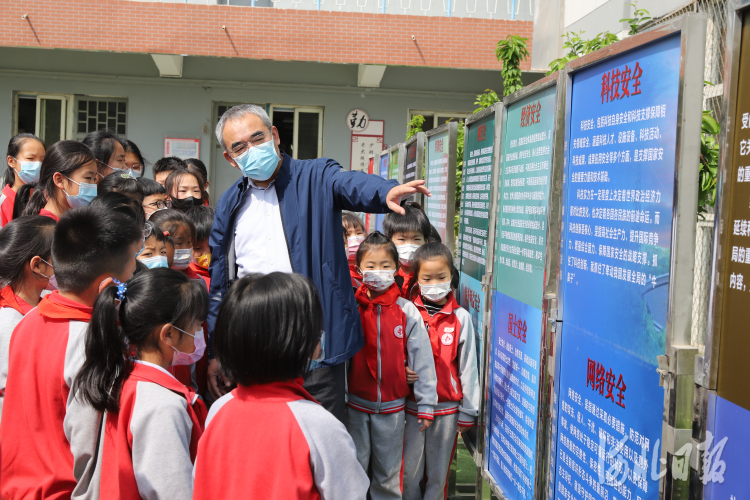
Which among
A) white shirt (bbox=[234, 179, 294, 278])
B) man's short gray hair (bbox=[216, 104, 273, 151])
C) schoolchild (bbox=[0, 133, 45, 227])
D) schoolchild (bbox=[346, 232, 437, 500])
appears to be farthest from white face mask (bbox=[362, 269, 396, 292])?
schoolchild (bbox=[0, 133, 45, 227])

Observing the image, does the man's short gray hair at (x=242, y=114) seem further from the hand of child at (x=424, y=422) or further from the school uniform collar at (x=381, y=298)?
the hand of child at (x=424, y=422)

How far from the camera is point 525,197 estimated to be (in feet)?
7.58

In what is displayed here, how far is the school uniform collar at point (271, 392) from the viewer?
1396 mm

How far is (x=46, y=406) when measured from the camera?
170cm

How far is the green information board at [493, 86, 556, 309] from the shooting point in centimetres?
215

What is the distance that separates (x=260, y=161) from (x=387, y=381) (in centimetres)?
115

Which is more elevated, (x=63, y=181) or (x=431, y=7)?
(x=431, y=7)

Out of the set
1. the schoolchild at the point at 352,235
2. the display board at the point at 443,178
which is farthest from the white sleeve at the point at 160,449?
the schoolchild at the point at 352,235

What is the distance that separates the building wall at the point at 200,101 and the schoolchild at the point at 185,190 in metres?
6.62

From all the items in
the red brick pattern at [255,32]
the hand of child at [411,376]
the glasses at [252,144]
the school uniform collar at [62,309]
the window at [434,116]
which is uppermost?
the red brick pattern at [255,32]

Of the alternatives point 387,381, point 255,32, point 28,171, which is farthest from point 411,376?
point 255,32

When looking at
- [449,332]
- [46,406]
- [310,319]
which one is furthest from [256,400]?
[449,332]

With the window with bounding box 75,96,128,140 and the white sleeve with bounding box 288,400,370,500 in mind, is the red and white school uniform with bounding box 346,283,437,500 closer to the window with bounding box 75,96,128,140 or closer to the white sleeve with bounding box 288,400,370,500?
the white sleeve with bounding box 288,400,370,500

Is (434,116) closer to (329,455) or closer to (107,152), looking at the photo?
(107,152)
